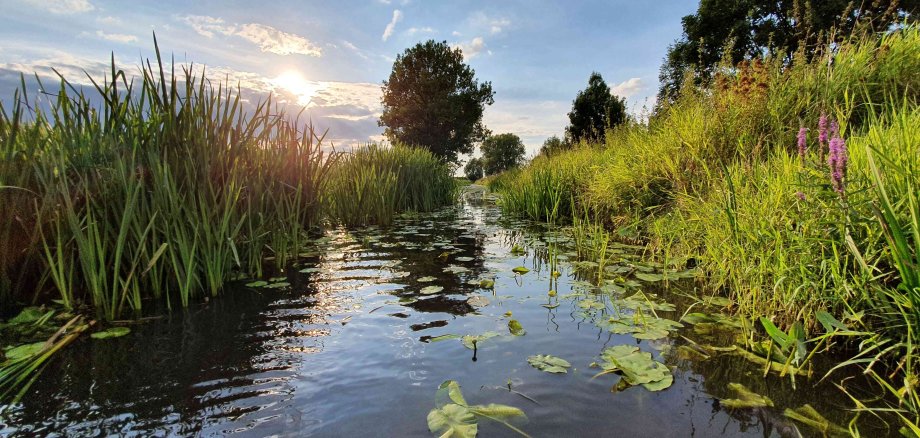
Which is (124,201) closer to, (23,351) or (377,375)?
(23,351)

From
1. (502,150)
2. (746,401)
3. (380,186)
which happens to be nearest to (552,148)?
(380,186)

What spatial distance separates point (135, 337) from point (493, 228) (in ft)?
21.6

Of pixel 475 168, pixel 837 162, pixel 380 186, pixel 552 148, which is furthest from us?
pixel 475 168

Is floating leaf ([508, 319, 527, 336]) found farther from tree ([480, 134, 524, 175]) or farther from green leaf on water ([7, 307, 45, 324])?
tree ([480, 134, 524, 175])

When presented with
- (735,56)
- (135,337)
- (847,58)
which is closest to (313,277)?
(135,337)

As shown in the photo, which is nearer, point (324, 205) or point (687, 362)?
point (687, 362)

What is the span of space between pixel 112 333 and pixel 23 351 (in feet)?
1.35

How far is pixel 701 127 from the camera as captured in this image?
5.31m

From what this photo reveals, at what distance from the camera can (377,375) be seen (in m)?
2.26

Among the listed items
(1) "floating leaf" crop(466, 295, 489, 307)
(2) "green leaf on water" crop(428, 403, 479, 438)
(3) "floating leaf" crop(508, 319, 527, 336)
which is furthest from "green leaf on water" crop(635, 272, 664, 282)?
(2) "green leaf on water" crop(428, 403, 479, 438)

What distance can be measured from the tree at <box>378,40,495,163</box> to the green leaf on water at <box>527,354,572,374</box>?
3236 centimetres

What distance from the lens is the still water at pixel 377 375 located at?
5.88 ft

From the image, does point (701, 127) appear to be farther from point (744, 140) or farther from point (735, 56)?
point (735, 56)

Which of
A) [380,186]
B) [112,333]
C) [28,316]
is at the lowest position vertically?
[112,333]
